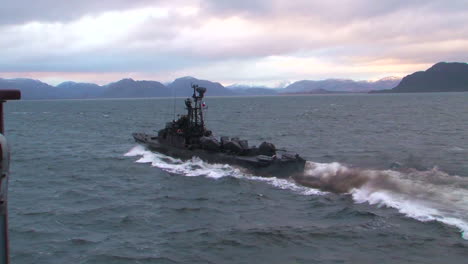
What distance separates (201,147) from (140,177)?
24.1 feet

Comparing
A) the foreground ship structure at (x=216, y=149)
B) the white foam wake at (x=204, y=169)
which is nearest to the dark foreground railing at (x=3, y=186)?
the white foam wake at (x=204, y=169)

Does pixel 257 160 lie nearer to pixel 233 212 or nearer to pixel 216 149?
pixel 216 149

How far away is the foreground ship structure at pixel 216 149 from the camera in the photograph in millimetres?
36000

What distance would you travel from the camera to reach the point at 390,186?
3069 centimetres

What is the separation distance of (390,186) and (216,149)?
57.1ft

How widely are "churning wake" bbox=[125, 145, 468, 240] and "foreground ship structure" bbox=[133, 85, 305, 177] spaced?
0.84m

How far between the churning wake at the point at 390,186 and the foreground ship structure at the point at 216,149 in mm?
838

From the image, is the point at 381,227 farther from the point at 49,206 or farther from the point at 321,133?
the point at 321,133

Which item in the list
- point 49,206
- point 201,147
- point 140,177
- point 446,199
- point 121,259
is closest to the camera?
point 121,259

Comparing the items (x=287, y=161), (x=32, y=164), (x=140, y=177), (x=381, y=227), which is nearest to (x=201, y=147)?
(x=140, y=177)

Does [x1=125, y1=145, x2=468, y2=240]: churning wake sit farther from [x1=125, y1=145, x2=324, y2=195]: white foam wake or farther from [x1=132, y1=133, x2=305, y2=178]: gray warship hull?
[x1=132, y1=133, x2=305, y2=178]: gray warship hull

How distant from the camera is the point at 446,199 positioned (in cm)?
2717

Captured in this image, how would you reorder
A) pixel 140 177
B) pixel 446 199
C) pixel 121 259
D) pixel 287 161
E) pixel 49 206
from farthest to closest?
1. pixel 140 177
2. pixel 287 161
3. pixel 49 206
4. pixel 446 199
5. pixel 121 259

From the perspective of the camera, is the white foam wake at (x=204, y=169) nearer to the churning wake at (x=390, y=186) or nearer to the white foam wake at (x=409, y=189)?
the churning wake at (x=390, y=186)
